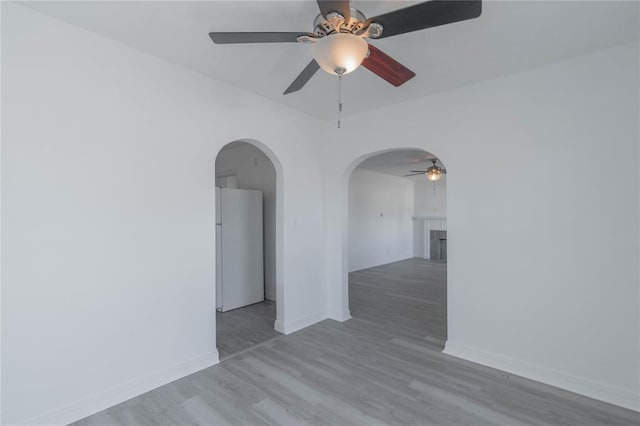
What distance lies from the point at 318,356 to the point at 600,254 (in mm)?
2424

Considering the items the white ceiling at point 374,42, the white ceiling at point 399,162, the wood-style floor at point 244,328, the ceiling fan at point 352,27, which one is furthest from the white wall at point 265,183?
the ceiling fan at point 352,27

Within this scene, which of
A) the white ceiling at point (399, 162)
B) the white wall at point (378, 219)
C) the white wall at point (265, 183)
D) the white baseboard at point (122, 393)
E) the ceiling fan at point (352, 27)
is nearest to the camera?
the ceiling fan at point (352, 27)

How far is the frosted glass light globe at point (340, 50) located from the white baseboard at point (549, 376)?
106 inches

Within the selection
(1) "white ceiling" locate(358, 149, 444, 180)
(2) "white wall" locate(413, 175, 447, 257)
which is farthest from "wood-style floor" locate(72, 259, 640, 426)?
(2) "white wall" locate(413, 175, 447, 257)

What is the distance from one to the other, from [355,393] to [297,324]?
1.34 m

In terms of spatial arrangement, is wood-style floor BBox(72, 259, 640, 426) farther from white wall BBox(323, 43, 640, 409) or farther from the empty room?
white wall BBox(323, 43, 640, 409)

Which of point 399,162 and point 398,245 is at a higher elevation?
point 399,162

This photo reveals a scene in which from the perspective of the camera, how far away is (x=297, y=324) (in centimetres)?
352

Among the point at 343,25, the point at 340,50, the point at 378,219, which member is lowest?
the point at 378,219

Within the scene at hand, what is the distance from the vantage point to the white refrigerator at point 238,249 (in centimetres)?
414

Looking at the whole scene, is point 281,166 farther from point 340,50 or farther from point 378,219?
point 378,219

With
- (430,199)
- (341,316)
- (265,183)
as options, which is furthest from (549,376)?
(430,199)

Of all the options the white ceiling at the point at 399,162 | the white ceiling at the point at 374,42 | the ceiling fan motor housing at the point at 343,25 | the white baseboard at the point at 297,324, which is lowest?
the white baseboard at the point at 297,324

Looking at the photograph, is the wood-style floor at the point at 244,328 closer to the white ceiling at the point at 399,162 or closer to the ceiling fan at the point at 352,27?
the ceiling fan at the point at 352,27
